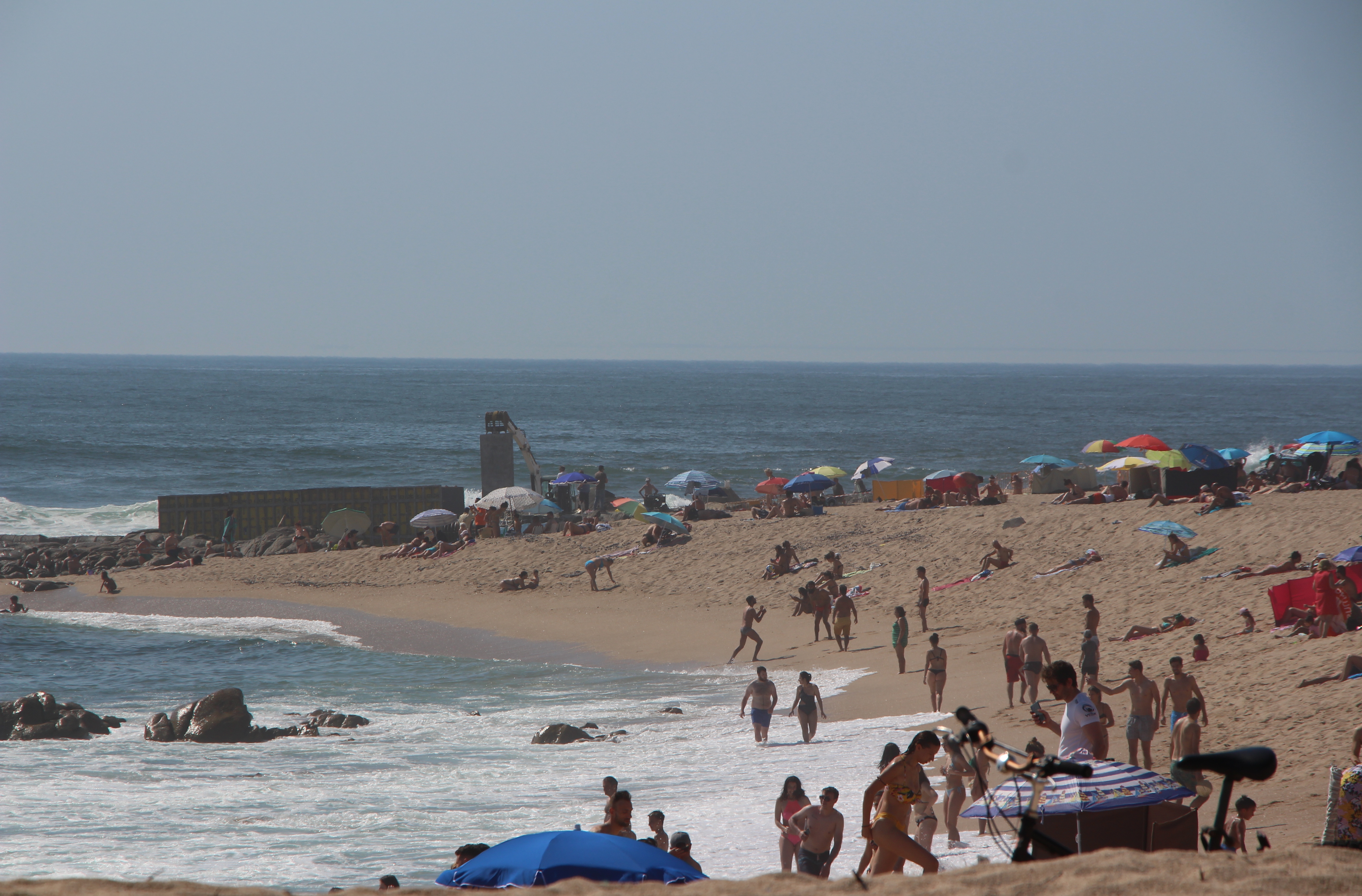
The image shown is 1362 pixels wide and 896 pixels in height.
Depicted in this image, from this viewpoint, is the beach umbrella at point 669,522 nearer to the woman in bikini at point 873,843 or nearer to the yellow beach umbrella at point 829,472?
the yellow beach umbrella at point 829,472

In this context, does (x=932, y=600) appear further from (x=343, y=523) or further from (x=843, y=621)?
(x=343, y=523)

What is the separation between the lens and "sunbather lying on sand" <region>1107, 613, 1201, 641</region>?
14.9 meters

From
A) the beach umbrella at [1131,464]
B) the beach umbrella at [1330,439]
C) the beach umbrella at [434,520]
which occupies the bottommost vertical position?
the beach umbrella at [434,520]

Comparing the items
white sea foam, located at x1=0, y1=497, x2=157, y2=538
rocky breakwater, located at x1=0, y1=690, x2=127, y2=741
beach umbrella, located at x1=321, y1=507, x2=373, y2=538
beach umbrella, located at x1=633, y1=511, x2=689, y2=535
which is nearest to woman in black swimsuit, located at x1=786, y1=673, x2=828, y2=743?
rocky breakwater, located at x1=0, y1=690, x2=127, y2=741

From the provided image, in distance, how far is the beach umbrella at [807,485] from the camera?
93.2 ft

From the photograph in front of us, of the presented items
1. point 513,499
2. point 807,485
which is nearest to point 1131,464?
point 807,485

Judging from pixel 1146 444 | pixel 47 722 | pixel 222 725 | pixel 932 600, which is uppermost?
pixel 1146 444

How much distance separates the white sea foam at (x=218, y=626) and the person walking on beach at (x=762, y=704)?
34.6ft

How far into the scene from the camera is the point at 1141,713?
1002cm

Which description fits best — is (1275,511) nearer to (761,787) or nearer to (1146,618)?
(1146,618)

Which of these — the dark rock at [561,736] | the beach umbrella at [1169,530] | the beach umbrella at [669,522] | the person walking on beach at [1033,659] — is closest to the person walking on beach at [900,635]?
the person walking on beach at [1033,659]

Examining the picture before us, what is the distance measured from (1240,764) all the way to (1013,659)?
9278mm

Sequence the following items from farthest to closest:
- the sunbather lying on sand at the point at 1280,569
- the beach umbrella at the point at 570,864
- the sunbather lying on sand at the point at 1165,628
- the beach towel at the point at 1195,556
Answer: the beach towel at the point at 1195,556, the sunbather lying on sand at the point at 1280,569, the sunbather lying on sand at the point at 1165,628, the beach umbrella at the point at 570,864

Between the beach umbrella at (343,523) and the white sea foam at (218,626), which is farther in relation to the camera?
the beach umbrella at (343,523)
